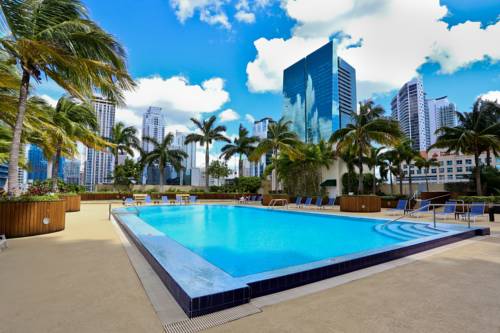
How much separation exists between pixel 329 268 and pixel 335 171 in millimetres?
19377

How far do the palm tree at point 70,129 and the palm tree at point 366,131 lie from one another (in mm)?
12958

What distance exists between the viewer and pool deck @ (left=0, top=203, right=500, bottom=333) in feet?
7.39

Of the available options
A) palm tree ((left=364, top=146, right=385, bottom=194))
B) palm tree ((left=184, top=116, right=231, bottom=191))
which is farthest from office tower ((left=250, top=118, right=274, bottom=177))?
palm tree ((left=364, top=146, right=385, bottom=194))

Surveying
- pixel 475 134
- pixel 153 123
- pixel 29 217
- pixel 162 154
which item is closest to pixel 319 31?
pixel 475 134

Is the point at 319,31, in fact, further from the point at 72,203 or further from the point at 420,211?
the point at 72,203

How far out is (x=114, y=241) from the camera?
608 centimetres

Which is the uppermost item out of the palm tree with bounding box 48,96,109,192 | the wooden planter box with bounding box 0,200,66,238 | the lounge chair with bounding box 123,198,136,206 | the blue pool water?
the palm tree with bounding box 48,96,109,192

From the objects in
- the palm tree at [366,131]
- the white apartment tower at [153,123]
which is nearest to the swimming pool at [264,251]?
the palm tree at [366,131]

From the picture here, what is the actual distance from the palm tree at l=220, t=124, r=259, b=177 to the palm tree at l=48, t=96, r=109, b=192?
13.6m

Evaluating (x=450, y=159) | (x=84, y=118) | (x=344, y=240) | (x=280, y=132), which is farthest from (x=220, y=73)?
(x=450, y=159)

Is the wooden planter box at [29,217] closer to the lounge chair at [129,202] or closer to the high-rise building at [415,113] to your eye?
the lounge chair at [129,202]

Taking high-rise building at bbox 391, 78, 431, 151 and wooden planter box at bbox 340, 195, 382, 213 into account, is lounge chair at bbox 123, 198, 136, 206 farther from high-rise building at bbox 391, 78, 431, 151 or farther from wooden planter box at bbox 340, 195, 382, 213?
high-rise building at bbox 391, 78, 431, 151

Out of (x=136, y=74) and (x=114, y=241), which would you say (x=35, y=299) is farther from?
(x=136, y=74)

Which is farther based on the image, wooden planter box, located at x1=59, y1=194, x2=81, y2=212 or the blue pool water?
wooden planter box, located at x1=59, y1=194, x2=81, y2=212
